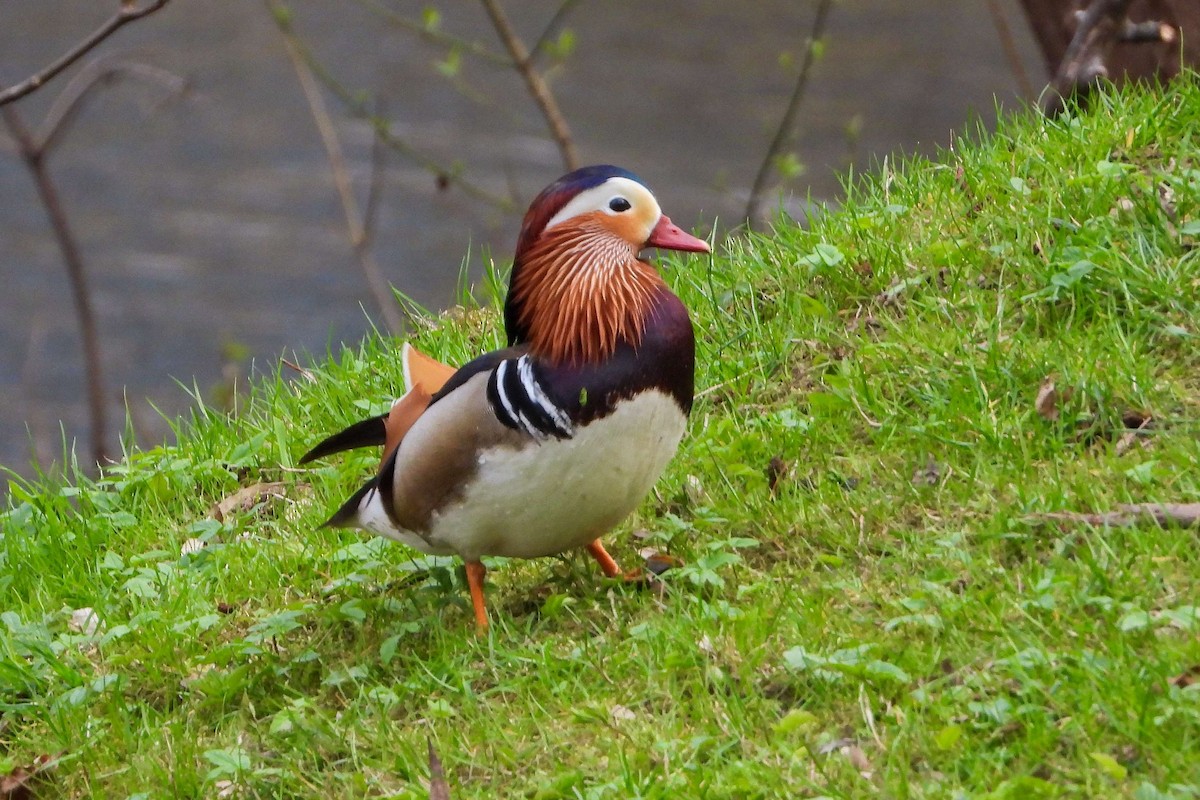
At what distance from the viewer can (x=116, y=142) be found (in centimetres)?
1268

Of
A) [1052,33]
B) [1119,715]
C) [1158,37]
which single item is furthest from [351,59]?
[1119,715]

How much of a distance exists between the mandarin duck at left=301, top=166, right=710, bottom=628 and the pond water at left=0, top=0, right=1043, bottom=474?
6.19 m

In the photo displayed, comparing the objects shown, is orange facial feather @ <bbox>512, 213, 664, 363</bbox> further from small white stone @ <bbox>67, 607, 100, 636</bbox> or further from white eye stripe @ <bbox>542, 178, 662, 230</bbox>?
small white stone @ <bbox>67, 607, 100, 636</bbox>

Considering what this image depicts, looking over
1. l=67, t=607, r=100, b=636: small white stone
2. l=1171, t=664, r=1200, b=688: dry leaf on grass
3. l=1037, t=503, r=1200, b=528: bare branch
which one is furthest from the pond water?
l=1171, t=664, r=1200, b=688: dry leaf on grass

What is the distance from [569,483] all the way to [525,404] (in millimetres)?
195

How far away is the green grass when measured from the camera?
293 cm

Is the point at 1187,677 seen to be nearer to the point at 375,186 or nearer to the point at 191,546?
the point at 191,546

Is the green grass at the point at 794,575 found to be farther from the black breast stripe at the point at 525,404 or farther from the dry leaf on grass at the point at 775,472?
the black breast stripe at the point at 525,404

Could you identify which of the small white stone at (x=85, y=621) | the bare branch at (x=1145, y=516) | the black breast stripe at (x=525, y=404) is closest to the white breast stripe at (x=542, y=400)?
the black breast stripe at (x=525, y=404)

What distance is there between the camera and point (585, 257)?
3.54 meters

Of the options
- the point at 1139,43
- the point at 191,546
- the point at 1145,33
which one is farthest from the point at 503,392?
the point at 1139,43

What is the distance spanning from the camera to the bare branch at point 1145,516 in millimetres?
3209

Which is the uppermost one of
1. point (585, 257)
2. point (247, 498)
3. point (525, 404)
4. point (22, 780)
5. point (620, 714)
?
point (585, 257)

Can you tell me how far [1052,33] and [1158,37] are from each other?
88 cm
